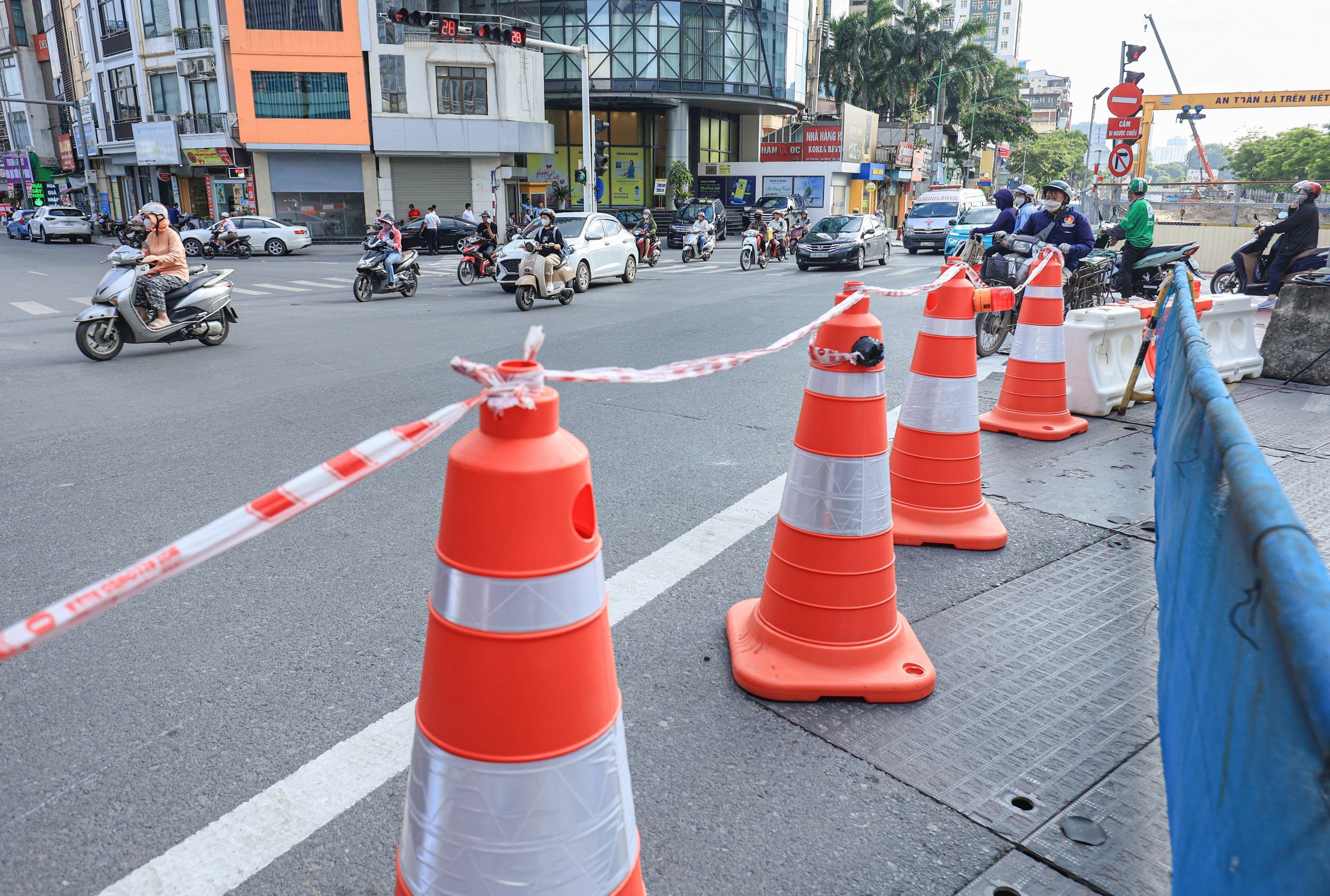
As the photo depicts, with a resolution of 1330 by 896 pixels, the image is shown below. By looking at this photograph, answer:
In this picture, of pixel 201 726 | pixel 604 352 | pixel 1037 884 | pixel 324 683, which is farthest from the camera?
pixel 604 352

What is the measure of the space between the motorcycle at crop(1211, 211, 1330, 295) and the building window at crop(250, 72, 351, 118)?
35.5 meters

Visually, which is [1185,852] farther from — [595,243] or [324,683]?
[595,243]

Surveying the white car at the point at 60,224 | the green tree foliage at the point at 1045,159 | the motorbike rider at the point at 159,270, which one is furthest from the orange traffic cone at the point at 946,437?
the green tree foliage at the point at 1045,159

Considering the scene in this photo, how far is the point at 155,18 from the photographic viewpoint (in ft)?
137

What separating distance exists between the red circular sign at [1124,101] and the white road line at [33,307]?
19660 millimetres

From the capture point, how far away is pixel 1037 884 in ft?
7.22

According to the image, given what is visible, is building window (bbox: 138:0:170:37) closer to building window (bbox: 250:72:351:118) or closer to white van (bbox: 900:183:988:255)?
building window (bbox: 250:72:351:118)

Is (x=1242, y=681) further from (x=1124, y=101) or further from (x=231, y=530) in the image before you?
(x=1124, y=101)

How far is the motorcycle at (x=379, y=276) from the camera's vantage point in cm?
1675

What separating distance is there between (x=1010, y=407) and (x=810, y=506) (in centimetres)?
395

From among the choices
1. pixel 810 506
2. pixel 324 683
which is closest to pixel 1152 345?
pixel 810 506

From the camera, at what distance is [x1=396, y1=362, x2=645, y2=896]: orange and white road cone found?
5.40 ft

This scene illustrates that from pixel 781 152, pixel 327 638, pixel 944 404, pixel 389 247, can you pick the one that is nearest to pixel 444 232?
pixel 389 247

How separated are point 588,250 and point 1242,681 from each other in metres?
17.5
